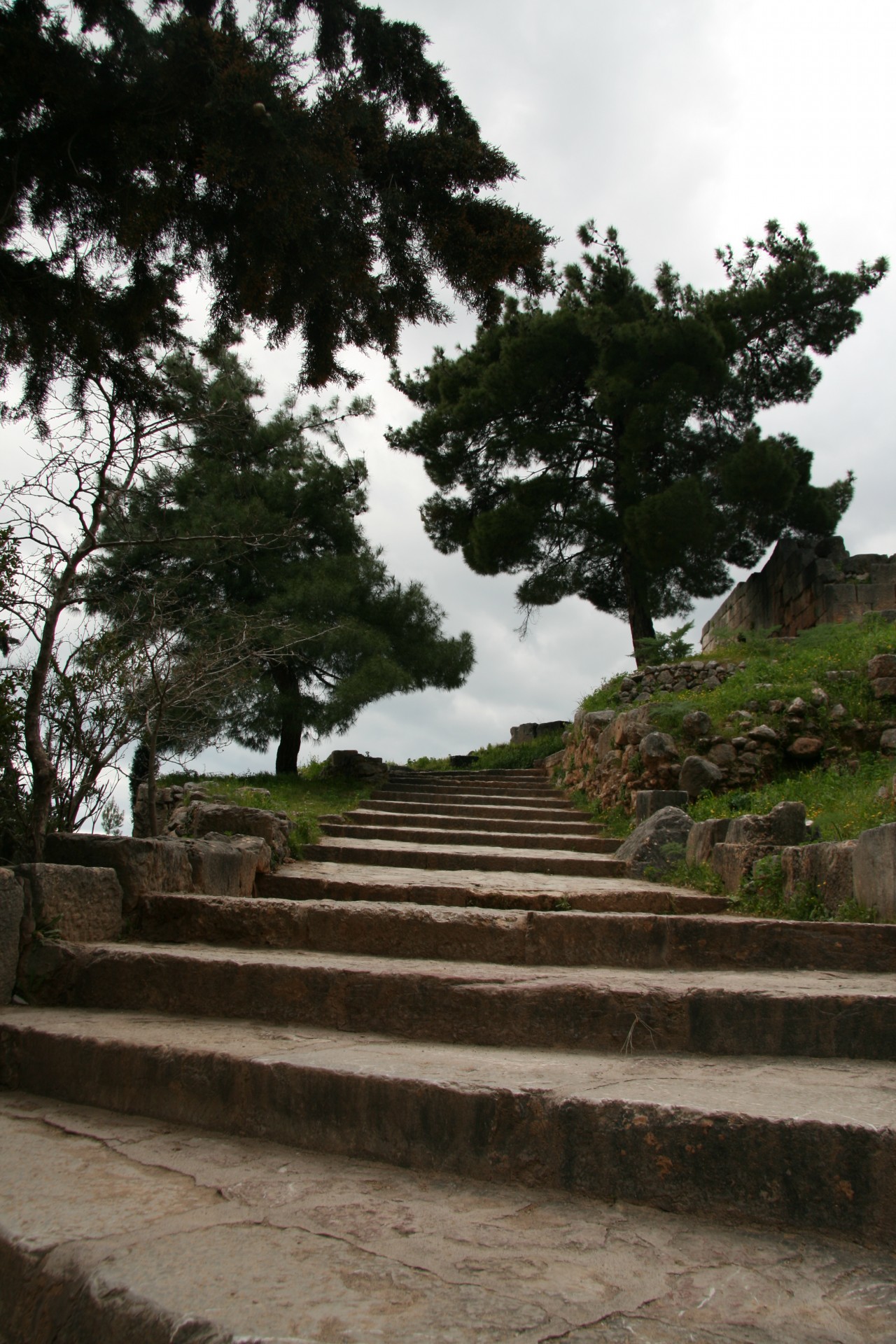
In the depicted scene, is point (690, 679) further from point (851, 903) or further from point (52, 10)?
point (52, 10)

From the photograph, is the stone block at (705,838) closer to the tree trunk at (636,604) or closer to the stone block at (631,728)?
the stone block at (631,728)

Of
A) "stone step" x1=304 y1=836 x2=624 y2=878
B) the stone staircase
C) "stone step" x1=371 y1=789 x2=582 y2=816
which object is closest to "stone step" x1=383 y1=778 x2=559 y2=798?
"stone step" x1=371 y1=789 x2=582 y2=816

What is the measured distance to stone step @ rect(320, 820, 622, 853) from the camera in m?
8.04

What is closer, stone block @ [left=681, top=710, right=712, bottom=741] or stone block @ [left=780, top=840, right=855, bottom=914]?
stone block @ [left=780, top=840, right=855, bottom=914]

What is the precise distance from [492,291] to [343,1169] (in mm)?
5018

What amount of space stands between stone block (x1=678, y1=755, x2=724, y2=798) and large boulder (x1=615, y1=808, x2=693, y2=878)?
3.43 ft

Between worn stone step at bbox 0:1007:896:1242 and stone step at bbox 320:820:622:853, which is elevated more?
stone step at bbox 320:820:622:853

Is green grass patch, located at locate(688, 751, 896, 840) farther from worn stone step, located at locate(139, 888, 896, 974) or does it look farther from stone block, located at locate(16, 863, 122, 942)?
stone block, located at locate(16, 863, 122, 942)

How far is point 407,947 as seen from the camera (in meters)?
3.69

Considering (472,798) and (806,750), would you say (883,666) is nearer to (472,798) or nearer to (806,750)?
(806,750)

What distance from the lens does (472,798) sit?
445 inches

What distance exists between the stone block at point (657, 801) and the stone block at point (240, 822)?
3.07m

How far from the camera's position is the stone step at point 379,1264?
1.42 metres

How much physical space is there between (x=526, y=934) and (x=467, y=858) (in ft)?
Answer: 10.0
